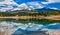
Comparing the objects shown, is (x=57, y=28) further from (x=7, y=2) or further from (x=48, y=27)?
(x=7, y=2)

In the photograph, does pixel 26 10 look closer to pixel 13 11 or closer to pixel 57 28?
pixel 13 11

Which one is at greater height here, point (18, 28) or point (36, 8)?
point (36, 8)

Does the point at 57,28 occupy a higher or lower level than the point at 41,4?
lower

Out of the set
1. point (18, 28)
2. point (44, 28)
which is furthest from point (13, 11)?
point (44, 28)

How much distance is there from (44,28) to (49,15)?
11 cm

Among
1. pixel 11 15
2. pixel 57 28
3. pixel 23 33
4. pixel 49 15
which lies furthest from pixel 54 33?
pixel 11 15

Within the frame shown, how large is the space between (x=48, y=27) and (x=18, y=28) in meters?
0.25

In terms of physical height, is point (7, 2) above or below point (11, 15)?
above

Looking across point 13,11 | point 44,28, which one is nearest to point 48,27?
point 44,28

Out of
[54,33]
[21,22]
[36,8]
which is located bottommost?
[54,33]

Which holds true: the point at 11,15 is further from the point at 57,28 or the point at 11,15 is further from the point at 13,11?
the point at 57,28

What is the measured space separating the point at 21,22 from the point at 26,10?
11 centimetres

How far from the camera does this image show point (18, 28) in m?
1.00

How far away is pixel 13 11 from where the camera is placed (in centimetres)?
101
